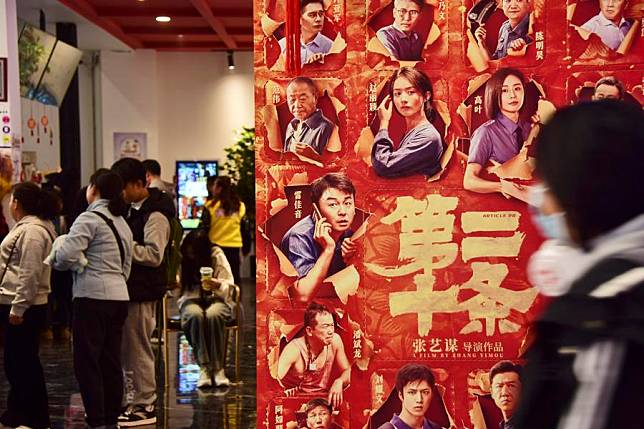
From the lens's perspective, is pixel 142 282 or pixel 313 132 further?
pixel 142 282

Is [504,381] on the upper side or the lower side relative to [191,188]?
lower

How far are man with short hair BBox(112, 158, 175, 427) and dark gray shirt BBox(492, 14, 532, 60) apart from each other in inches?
123

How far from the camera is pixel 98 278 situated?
5617mm

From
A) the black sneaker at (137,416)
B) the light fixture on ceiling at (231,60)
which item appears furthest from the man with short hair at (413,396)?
the light fixture on ceiling at (231,60)

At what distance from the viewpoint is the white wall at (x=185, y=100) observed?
16.8 m

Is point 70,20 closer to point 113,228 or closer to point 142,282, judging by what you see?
point 142,282

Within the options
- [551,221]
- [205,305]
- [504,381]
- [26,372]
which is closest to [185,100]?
[205,305]

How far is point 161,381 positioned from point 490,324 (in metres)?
4.86

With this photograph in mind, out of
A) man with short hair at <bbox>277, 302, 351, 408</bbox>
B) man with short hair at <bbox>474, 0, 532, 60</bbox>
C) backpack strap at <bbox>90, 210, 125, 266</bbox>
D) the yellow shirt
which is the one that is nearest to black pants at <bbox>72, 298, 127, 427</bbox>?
backpack strap at <bbox>90, 210, 125, 266</bbox>

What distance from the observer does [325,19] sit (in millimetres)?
3533

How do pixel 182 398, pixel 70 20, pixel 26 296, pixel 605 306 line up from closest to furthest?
pixel 605 306, pixel 26 296, pixel 182 398, pixel 70 20

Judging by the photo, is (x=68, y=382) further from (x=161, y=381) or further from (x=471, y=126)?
(x=471, y=126)

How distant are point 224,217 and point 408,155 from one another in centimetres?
712

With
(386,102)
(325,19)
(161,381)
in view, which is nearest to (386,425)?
(386,102)
